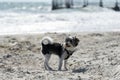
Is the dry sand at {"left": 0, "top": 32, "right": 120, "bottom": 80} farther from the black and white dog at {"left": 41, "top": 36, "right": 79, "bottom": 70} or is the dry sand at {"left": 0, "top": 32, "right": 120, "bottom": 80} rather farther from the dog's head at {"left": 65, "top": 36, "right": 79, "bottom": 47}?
the dog's head at {"left": 65, "top": 36, "right": 79, "bottom": 47}

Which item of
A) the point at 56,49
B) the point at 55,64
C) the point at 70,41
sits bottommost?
the point at 55,64

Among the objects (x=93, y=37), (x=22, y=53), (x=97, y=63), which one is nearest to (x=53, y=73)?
(x=97, y=63)

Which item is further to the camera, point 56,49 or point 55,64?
point 55,64

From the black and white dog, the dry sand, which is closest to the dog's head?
the black and white dog

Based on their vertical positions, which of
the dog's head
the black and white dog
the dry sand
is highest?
the dog's head

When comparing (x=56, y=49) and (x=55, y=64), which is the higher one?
(x=56, y=49)

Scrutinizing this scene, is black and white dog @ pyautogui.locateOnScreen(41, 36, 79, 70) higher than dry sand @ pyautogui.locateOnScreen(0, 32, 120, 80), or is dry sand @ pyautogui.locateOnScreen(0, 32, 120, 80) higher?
black and white dog @ pyautogui.locateOnScreen(41, 36, 79, 70)

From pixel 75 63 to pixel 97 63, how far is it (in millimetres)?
965

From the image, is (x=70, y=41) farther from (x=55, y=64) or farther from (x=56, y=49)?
(x=55, y=64)

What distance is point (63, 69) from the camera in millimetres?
9242

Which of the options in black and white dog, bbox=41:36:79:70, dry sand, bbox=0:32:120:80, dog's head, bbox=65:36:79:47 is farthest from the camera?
black and white dog, bbox=41:36:79:70

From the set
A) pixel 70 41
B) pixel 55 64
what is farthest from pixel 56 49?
pixel 55 64

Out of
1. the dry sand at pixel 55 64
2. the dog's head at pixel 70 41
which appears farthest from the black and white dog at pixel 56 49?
the dry sand at pixel 55 64

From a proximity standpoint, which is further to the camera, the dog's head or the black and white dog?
the black and white dog
